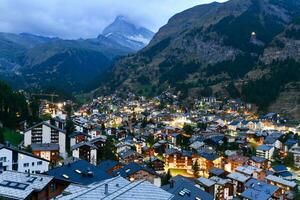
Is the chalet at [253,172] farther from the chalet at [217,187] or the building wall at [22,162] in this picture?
the building wall at [22,162]

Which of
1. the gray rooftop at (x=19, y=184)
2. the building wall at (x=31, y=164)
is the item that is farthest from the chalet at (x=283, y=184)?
the gray rooftop at (x=19, y=184)

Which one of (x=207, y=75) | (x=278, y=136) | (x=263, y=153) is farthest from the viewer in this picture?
(x=207, y=75)

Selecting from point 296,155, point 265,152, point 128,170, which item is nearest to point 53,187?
point 128,170

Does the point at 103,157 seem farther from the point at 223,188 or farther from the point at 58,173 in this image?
the point at 58,173

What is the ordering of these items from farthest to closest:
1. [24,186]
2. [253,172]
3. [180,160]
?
1. [180,160]
2. [253,172]
3. [24,186]

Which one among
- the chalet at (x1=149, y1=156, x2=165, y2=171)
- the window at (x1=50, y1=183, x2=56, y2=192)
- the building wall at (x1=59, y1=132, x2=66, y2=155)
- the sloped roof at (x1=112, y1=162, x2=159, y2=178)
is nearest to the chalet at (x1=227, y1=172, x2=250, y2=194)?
the chalet at (x1=149, y1=156, x2=165, y2=171)

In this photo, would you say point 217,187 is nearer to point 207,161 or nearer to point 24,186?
point 207,161

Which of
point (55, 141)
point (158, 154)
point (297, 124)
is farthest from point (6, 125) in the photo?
point (297, 124)
